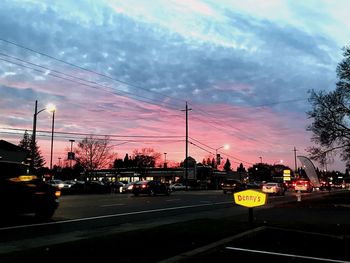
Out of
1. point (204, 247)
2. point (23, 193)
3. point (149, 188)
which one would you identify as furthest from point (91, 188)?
point (204, 247)

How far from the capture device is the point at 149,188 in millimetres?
40031

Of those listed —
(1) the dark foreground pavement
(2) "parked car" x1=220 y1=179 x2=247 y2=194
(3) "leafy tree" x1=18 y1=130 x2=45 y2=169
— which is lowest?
(1) the dark foreground pavement

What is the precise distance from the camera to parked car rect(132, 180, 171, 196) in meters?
39.7

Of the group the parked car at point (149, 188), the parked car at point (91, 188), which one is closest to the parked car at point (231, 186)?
the parked car at point (149, 188)

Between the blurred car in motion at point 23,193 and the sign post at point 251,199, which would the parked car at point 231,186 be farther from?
the sign post at point 251,199

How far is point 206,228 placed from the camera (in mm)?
13086

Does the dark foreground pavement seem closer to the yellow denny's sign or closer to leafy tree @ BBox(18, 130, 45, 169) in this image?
the yellow denny's sign

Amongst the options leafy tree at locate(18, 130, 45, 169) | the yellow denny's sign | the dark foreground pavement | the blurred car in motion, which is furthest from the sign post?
leafy tree at locate(18, 130, 45, 169)

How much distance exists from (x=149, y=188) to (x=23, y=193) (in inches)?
983

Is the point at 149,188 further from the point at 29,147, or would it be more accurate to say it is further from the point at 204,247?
the point at 29,147

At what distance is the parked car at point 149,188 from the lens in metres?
39.7

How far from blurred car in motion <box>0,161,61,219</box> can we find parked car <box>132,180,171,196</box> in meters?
23.1

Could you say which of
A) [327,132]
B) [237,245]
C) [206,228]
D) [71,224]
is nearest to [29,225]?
[71,224]

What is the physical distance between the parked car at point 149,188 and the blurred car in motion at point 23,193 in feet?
75.9
